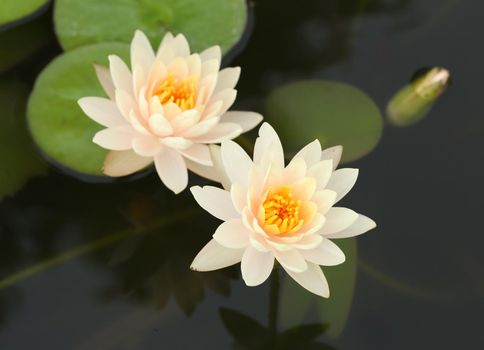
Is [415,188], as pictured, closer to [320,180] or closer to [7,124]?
[320,180]

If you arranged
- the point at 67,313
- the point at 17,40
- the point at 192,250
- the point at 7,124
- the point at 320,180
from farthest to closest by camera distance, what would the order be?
the point at 17,40 < the point at 7,124 < the point at 192,250 < the point at 67,313 < the point at 320,180

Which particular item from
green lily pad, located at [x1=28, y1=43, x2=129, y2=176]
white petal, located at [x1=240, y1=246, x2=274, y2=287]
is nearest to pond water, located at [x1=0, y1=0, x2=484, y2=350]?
green lily pad, located at [x1=28, y1=43, x2=129, y2=176]

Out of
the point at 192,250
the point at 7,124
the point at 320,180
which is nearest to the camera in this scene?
the point at 320,180

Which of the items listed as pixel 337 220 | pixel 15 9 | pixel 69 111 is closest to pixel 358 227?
pixel 337 220

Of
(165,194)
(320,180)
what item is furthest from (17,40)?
(320,180)

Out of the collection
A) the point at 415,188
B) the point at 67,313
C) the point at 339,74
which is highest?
the point at 339,74

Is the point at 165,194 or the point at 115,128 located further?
the point at 165,194
